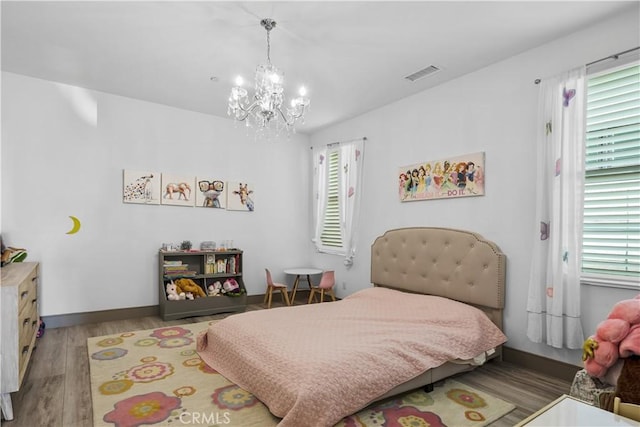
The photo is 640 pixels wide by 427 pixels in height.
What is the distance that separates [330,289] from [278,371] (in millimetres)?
2962

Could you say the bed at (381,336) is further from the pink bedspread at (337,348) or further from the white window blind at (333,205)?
the white window blind at (333,205)

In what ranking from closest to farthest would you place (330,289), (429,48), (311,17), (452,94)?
(311,17) → (429,48) → (452,94) → (330,289)

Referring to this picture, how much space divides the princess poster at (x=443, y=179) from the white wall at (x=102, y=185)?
2.38 m

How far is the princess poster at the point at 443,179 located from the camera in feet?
11.7

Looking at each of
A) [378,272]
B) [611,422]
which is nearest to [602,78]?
[611,422]

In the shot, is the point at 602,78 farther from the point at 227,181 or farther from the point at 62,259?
the point at 62,259

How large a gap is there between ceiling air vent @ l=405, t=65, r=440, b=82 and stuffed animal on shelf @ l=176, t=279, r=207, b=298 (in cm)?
359

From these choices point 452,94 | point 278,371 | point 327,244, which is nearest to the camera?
point 278,371

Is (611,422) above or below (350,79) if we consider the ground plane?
below

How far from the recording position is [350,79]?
3.92m

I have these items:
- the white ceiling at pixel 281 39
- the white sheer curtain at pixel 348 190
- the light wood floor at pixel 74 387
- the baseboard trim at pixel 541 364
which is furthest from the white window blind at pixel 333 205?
the light wood floor at pixel 74 387

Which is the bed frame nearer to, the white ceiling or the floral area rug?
the floral area rug

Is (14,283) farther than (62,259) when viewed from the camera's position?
No

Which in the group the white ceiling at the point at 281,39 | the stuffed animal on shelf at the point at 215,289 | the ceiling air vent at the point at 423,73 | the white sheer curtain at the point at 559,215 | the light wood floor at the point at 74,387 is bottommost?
the light wood floor at the point at 74,387
